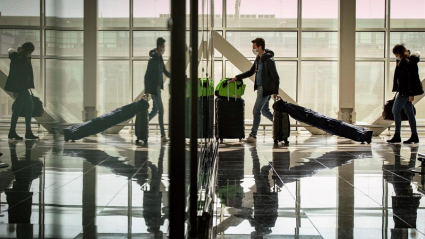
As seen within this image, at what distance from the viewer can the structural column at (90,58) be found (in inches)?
44.0

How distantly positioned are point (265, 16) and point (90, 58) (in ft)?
52.1

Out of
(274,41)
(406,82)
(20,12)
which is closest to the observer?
(20,12)

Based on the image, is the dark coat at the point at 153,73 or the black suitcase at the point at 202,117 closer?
the dark coat at the point at 153,73

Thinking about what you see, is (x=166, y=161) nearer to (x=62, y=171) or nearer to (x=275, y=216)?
(x=62, y=171)

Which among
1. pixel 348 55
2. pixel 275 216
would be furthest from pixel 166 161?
pixel 348 55

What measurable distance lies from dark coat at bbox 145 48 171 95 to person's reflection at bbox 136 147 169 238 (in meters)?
0.22

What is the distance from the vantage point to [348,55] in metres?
15.3

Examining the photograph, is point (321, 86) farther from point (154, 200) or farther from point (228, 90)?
point (154, 200)

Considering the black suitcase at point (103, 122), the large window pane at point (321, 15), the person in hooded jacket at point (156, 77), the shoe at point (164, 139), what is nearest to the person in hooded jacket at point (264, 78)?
the large window pane at point (321, 15)

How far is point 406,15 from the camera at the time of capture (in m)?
16.3

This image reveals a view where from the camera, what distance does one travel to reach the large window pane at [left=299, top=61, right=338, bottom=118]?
16.3m

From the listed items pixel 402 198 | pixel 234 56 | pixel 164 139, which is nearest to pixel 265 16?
pixel 234 56

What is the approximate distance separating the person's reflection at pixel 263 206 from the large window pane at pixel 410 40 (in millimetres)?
10616

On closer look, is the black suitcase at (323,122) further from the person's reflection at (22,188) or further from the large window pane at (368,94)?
the person's reflection at (22,188)
